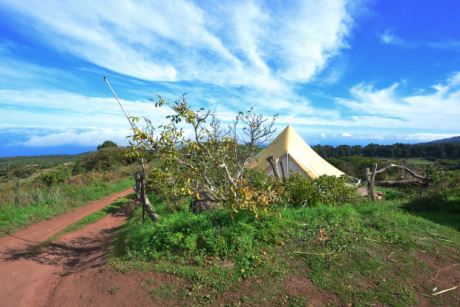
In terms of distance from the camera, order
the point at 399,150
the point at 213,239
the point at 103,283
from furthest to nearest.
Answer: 1. the point at 399,150
2. the point at 213,239
3. the point at 103,283

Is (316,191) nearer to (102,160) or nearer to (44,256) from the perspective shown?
(44,256)

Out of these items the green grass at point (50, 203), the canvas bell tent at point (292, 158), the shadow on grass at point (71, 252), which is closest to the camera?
the shadow on grass at point (71, 252)

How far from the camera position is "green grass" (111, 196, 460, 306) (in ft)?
14.1

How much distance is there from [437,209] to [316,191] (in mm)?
3818

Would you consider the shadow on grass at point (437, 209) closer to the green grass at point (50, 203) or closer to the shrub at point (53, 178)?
the green grass at point (50, 203)

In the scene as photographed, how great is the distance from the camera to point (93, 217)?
933cm

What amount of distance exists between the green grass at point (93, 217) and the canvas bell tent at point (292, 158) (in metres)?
5.58

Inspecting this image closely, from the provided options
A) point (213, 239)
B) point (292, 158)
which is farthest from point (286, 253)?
point (292, 158)

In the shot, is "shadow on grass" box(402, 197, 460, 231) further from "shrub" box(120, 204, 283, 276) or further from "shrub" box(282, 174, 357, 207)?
"shrub" box(120, 204, 283, 276)

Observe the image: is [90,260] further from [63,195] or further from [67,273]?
[63,195]

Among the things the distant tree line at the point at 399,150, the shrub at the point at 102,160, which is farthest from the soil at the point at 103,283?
the distant tree line at the point at 399,150

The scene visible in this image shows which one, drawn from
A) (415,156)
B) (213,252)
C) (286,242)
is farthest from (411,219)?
(415,156)

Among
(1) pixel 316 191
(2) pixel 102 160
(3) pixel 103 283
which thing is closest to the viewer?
(3) pixel 103 283

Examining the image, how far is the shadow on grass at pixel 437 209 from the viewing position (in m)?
7.52
